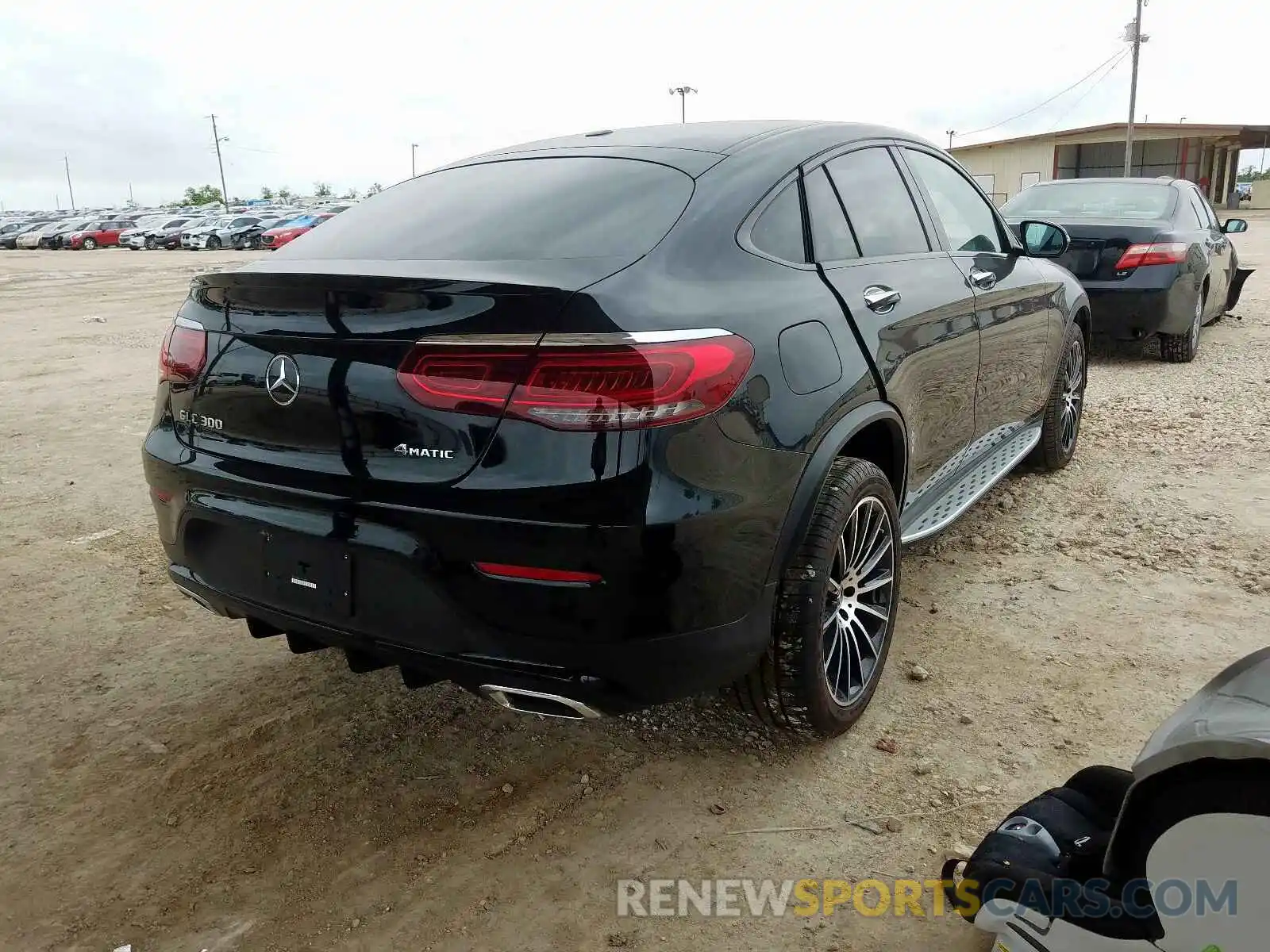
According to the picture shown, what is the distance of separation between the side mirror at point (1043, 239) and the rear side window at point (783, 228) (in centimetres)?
220

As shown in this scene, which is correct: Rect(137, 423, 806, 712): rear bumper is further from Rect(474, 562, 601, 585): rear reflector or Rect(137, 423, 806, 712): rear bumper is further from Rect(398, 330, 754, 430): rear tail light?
Rect(398, 330, 754, 430): rear tail light

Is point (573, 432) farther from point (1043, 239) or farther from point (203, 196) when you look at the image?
point (203, 196)

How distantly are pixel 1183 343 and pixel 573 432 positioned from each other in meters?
7.68

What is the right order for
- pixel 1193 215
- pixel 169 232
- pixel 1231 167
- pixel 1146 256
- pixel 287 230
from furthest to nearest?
1. pixel 1231 167
2. pixel 169 232
3. pixel 287 230
4. pixel 1193 215
5. pixel 1146 256

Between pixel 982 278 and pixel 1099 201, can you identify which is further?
pixel 1099 201

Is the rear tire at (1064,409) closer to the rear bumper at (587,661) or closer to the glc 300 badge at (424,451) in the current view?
the rear bumper at (587,661)

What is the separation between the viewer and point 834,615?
2760mm

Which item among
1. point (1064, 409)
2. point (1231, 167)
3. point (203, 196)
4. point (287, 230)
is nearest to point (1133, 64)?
point (1231, 167)

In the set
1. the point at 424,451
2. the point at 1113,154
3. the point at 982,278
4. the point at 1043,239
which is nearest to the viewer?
the point at 424,451

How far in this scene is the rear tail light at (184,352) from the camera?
2.60 m

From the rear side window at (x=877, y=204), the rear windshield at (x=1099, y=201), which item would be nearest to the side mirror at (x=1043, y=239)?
the rear side window at (x=877, y=204)

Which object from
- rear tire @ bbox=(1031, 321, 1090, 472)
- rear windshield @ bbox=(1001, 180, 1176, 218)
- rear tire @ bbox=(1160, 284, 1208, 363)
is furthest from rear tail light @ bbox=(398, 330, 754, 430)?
rear tire @ bbox=(1160, 284, 1208, 363)

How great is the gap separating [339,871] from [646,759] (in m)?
0.85

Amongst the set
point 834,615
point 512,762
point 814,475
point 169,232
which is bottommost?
point 512,762
